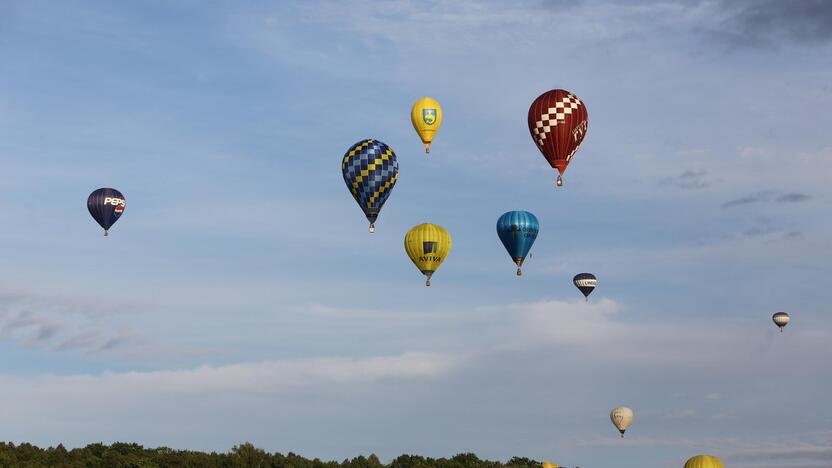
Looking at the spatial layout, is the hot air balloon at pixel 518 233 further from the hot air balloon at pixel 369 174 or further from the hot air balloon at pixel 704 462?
the hot air balloon at pixel 704 462

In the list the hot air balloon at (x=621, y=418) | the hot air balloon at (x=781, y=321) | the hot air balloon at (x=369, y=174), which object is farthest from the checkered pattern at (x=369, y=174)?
the hot air balloon at (x=781, y=321)

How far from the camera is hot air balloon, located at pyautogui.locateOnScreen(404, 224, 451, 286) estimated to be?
110m

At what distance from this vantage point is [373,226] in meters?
105

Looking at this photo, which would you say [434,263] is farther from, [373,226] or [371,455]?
[371,455]

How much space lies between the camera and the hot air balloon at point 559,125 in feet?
319

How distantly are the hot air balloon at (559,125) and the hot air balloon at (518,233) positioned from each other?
10.5 metres

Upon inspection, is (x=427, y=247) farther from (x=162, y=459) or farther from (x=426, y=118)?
(x=162, y=459)

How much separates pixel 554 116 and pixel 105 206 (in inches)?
1777

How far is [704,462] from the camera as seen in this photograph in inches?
4710

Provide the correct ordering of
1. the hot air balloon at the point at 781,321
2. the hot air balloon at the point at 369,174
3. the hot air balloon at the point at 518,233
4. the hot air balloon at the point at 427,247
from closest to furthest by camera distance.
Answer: the hot air balloon at the point at 369,174 < the hot air balloon at the point at 518,233 < the hot air balloon at the point at 427,247 < the hot air balloon at the point at 781,321

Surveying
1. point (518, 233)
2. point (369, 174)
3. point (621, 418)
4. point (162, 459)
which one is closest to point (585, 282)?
point (621, 418)

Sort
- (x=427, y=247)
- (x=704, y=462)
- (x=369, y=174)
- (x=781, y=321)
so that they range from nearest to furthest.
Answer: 1. (x=369, y=174)
2. (x=427, y=247)
3. (x=704, y=462)
4. (x=781, y=321)

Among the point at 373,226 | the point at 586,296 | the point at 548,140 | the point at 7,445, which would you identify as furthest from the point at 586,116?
the point at 7,445

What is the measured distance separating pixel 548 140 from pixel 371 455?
1620 inches
